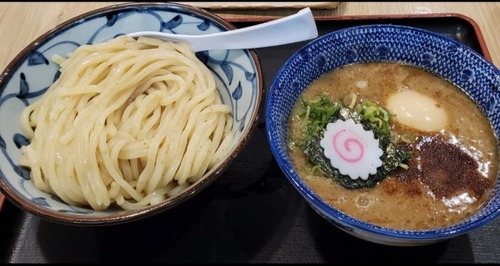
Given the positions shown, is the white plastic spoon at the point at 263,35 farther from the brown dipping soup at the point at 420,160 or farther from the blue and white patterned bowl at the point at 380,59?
the brown dipping soup at the point at 420,160

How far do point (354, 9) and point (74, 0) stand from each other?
1303 millimetres

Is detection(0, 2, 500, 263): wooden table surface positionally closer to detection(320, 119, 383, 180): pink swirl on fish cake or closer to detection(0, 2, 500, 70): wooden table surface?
detection(0, 2, 500, 70): wooden table surface

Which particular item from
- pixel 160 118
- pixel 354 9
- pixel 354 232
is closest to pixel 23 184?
pixel 160 118

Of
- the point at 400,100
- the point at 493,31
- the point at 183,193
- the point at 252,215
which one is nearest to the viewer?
the point at 183,193

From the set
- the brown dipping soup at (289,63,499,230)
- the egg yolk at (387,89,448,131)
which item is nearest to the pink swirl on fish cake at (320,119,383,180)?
the brown dipping soup at (289,63,499,230)

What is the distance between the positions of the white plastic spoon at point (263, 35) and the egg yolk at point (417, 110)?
0.34 meters

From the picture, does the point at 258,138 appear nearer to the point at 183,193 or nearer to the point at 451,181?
the point at 183,193

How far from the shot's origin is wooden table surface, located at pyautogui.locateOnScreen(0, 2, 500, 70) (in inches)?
76.7

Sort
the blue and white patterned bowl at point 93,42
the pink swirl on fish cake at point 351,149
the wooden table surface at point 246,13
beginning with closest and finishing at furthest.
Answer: the blue and white patterned bowl at point 93,42 < the pink swirl on fish cake at point 351,149 < the wooden table surface at point 246,13

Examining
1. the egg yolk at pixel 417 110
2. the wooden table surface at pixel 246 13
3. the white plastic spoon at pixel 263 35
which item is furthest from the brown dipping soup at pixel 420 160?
the wooden table surface at pixel 246 13

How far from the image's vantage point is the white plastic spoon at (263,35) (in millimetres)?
1433

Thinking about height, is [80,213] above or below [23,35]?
below

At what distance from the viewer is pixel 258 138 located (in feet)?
5.06

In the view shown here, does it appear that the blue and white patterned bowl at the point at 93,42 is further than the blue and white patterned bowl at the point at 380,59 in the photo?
No
